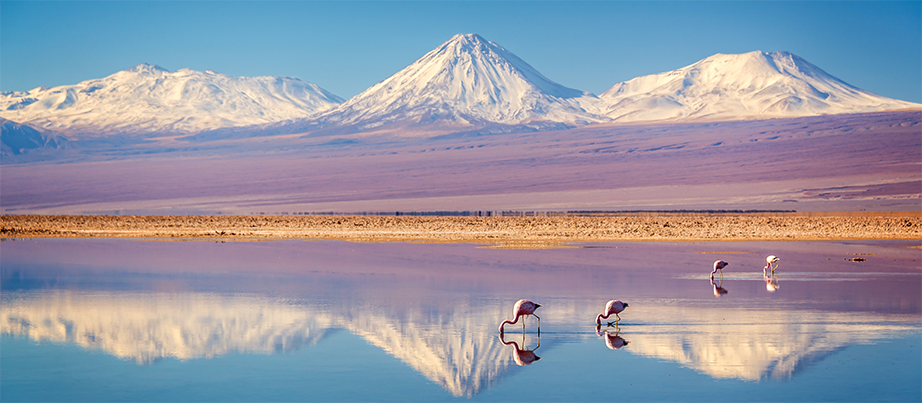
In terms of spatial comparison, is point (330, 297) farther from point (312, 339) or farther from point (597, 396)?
point (597, 396)

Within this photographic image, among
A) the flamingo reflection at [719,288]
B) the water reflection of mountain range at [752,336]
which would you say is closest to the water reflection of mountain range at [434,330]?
the water reflection of mountain range at [752,336]

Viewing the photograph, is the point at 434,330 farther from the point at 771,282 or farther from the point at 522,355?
the point at 771,282

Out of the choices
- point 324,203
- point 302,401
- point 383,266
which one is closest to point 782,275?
point 383,266

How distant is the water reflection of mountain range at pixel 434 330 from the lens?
10430 mm

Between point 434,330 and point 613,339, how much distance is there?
100 inches

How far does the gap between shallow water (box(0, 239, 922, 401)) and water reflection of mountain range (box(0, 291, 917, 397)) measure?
4cm

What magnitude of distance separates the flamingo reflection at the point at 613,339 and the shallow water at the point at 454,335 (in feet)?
0.21

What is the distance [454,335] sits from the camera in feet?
39.1

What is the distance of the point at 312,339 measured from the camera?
11828 mm

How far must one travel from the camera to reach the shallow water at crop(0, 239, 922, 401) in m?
9.27

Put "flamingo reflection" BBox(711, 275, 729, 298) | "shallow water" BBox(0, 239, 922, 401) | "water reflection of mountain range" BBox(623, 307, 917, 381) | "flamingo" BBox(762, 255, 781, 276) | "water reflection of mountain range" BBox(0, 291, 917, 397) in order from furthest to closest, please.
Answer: "flamingo" BBox(762, 255, 781, 276)
"flamingo reflection" BBox(711, 275, 729, 298)
"water reflection of mountain range" BBox(0, 291, 917, 397)
"water reflection of mountain range" BBox(623, 307, 917, 381)
"shallow water" BBox(0, 239, 922, 401)

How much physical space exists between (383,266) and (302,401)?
581 inches

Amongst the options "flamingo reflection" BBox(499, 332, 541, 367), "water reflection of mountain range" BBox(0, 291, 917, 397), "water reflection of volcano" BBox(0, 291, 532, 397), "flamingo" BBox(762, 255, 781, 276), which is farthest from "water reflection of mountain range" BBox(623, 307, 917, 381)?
"flamingo" BBox(762, 255, 781, 276)

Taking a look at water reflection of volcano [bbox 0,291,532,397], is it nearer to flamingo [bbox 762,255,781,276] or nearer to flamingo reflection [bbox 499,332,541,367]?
flamingo reflection [bbox 499,332,541,367]
